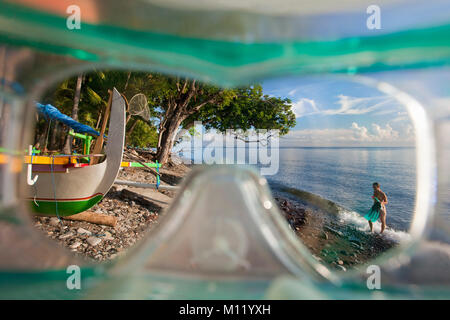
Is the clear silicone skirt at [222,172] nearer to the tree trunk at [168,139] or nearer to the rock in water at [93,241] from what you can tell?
the rock in water at [93,241]

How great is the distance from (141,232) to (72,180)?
107cm

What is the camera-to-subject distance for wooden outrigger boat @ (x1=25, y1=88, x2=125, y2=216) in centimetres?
258

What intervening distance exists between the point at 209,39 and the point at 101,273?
62 cm

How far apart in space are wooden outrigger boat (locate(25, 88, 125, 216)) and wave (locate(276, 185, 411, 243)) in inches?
195

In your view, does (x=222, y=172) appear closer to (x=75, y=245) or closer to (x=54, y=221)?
(x=75, y=245)

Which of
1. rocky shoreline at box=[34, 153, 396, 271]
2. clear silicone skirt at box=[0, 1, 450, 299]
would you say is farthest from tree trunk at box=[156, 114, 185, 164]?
clear silicone skirt at box=[0, 1, 450, 299]

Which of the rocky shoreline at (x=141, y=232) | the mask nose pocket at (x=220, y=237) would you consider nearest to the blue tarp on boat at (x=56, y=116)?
the rocky shoreline at (x=141, y=232)

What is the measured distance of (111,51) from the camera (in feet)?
1.72

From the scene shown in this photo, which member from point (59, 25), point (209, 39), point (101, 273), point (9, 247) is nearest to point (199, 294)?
point (101, 273)

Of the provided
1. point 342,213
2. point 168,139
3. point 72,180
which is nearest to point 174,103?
point 168,139

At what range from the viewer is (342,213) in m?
5.80

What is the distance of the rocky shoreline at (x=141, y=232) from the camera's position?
230cm
